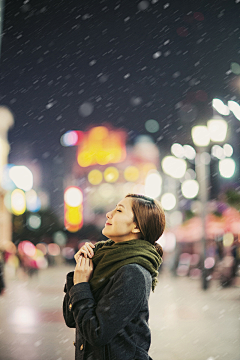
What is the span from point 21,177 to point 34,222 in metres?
5.79

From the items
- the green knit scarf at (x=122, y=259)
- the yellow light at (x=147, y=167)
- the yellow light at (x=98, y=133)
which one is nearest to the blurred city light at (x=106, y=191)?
the yellow light at (x=147, y=167)

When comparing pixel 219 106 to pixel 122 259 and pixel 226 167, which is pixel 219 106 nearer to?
pixel 226 167

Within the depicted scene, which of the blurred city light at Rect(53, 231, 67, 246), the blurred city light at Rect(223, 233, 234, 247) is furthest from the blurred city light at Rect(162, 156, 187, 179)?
the blurred city light at Rect(53, 231, 67, 246)

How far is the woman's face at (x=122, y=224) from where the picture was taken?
5.78 ft

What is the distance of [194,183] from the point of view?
47.0ft

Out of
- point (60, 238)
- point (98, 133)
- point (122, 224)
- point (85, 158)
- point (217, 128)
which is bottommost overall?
point (60, 238)

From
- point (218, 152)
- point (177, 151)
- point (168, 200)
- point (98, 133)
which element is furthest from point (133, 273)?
point (98, 133)

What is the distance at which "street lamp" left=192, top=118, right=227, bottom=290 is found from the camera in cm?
1062

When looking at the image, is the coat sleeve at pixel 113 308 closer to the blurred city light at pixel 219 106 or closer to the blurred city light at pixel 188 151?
the blurred city light at pixel 219 106

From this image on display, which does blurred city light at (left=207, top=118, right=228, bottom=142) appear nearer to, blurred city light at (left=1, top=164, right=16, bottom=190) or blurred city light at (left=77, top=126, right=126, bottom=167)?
blurred city light at (left=77, top=126, right=126, bottom=167)

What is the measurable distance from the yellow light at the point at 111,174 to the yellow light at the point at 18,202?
10.1m

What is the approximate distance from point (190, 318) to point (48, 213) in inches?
1711

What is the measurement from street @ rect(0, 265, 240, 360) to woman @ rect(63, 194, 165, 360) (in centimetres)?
326

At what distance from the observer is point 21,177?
44250mm
